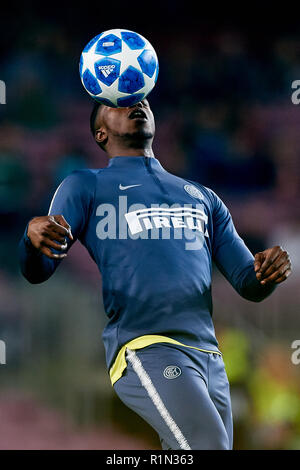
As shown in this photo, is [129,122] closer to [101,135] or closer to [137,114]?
[137,114]

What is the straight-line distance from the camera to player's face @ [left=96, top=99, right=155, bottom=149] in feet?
10.3

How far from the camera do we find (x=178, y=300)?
269 cm

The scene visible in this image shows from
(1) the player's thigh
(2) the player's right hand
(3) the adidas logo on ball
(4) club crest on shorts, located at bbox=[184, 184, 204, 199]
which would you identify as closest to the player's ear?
(3) the adidas logo on ball

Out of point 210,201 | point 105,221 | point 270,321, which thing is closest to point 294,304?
point 270,321

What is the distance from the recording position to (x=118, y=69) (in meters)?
3.16

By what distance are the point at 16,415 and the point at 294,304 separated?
8.86 ft

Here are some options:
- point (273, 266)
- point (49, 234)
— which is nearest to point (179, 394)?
point (273, 266)

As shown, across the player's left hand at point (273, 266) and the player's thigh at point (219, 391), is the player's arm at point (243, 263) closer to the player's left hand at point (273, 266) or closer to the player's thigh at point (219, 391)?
the player's left hand at point (273, 266)

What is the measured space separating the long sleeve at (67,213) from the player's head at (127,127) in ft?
0.85

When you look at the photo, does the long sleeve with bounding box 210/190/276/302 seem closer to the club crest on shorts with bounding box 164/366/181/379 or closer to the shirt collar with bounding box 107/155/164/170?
the shirt collar with bounding box 107/155/164/170

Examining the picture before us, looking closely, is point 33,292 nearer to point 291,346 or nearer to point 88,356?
point 88,356

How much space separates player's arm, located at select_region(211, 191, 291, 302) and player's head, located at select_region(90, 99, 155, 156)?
0.43 metres

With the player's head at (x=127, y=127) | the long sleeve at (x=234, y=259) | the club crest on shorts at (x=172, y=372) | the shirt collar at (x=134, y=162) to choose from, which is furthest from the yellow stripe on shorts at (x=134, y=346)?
the player's head at (x=127, y=127)

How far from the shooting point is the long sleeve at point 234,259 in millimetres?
2875
